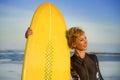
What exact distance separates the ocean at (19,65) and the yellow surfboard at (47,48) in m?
1.01

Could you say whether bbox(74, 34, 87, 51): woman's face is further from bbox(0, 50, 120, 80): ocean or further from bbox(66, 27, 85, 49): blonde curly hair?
bbox(0, 50, 120, 80): ocean

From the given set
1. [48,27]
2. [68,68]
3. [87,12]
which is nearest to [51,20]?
[48,27]

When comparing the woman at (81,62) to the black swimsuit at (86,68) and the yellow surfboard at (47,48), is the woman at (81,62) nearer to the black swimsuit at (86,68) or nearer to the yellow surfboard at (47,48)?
the black swimsuit at (86,68)

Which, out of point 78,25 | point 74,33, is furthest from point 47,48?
point 78,25

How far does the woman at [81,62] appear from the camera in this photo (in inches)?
68.9

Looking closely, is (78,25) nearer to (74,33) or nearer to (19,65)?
(19,65)

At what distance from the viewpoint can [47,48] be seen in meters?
1.94

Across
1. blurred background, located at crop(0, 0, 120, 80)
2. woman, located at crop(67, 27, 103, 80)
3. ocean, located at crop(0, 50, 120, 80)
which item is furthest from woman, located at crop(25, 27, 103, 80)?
ocean, located at crop(0, 50, 120, 80)

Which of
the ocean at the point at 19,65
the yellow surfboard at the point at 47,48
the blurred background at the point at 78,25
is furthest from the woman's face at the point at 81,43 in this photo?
the ocean at the point at 19,65

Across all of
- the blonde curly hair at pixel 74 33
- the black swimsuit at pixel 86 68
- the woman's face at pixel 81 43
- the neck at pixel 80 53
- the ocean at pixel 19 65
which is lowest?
the ocean at pixel 19 65

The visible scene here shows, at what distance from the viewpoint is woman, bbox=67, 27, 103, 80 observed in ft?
5.75

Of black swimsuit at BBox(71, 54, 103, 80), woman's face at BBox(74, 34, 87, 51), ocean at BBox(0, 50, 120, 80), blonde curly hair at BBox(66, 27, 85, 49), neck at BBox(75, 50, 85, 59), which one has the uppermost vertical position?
blonde curly hair at BBox(66, 27, 85, 49)

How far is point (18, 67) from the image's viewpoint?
3059 mm

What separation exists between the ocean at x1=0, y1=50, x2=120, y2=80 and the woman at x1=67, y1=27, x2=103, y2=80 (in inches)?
47.4
